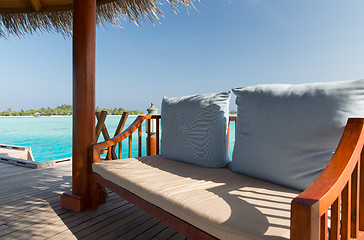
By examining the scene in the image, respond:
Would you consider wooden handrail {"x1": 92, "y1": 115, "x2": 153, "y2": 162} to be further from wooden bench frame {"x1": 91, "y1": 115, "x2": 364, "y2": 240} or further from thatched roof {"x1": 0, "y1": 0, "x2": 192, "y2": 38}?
thatched roof {"x1": 0, "y1": 0, "x2": 192, "y2": 38}

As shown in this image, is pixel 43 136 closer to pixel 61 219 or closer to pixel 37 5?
pixel 37 5

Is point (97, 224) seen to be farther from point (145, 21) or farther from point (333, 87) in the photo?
point (145, 21)

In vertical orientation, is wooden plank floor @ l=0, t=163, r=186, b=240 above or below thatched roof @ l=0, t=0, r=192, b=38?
below

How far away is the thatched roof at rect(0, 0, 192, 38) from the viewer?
8.17 feet

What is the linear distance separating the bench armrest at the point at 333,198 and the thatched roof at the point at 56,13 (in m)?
2.37

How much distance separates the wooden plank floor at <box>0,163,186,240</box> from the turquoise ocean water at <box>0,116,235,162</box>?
8730mm

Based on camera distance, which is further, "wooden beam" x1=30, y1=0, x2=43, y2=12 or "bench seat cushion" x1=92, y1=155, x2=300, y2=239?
"wooden beam" x1=30, y1=0, x2=43, y2=12

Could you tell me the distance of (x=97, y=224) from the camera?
161cm

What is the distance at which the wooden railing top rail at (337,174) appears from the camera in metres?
0.53

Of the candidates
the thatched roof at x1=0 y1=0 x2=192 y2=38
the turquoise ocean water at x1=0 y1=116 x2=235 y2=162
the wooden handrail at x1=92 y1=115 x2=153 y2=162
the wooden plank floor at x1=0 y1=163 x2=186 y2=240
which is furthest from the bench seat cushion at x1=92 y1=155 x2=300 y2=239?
the turquoise ocean water at x1=0 y1=116 x2=235 y2=162

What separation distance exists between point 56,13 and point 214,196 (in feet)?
9.91

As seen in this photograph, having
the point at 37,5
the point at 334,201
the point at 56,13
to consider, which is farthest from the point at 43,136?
the point at 334,201

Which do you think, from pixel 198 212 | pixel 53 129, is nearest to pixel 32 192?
pixel 198 212

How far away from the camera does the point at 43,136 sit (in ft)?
58.2
